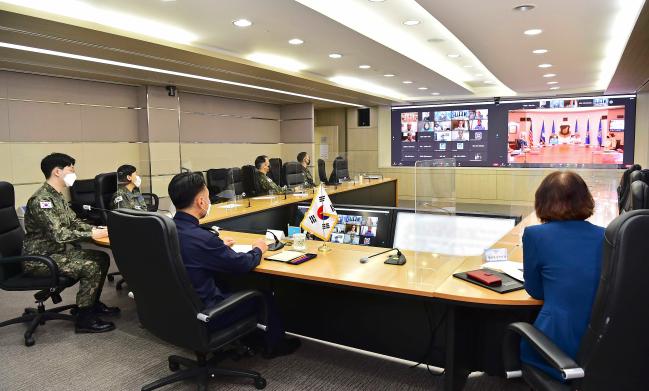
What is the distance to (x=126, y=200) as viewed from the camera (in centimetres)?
436

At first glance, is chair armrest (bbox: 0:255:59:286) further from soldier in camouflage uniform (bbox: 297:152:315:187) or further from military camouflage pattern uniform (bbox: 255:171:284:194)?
soldier in camouflage uniform (bbox: 297:152:315:187)

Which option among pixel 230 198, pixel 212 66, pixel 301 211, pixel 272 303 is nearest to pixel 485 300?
pixel 272 303

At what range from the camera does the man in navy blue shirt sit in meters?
2.17

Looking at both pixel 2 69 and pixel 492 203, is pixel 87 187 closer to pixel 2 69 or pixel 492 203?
pixel 2 69

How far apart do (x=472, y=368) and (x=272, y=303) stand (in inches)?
45.4

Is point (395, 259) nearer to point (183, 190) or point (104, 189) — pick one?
point (183, 190)

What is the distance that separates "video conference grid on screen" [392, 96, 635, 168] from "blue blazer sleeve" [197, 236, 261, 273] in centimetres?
824

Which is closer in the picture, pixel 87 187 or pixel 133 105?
pixel 87 187

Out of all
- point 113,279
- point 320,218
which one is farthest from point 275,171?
point 320,218

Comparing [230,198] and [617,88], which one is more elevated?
[617,88]

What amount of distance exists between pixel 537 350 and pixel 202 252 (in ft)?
4.88

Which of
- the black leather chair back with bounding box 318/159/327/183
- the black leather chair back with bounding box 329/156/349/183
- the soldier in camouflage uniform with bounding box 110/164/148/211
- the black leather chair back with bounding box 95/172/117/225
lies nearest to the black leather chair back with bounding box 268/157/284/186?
the black leather chair back with bounding box 318/159/327/183

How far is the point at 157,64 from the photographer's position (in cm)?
532

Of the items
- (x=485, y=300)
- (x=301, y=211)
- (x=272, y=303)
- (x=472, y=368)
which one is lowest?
(x=472, y=368)
